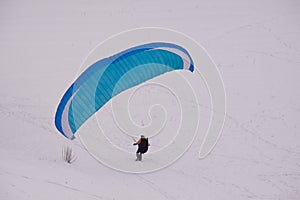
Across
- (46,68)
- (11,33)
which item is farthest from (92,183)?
(11,33)

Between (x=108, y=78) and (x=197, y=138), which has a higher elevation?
(x=108, y=78)

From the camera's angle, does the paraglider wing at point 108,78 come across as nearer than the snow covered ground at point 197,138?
No

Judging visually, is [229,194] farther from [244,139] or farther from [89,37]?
[89,37]

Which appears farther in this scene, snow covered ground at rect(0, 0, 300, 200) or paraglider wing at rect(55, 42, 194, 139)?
paraglider wing at rect(55, 42, 194, 139)
